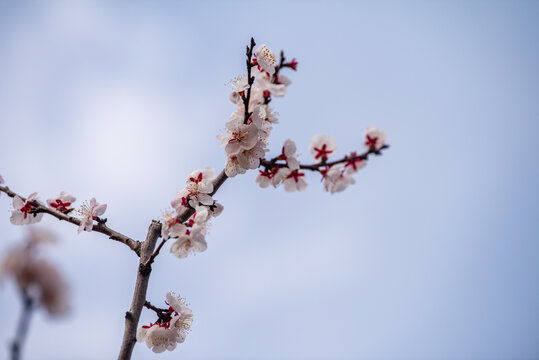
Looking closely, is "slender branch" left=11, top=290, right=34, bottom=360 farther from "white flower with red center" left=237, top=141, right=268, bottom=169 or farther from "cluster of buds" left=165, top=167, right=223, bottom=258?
"white flower with red center" left=237, top=141, right=268, bottom=169

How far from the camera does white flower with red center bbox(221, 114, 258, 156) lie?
267 centimetres

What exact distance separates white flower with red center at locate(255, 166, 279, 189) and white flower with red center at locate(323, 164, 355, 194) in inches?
13.4

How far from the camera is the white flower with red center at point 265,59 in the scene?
9.23 feet

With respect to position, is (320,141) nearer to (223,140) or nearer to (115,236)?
(223,140)

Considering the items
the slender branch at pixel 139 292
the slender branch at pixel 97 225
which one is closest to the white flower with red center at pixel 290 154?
the slender branch at pixel 139 292

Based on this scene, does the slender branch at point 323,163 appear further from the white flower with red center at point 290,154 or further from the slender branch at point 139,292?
the slender branch at point 139,292

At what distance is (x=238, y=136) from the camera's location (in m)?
2.70

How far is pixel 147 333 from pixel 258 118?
5.08 ft

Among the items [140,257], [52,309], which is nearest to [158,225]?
[140,257]

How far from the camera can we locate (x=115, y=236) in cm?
264

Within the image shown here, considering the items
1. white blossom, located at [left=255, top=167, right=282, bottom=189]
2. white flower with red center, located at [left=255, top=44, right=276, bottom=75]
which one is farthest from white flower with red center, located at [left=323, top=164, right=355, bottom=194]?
white flower with red center, located at [left=255, top=44, right=276, bottom=75]

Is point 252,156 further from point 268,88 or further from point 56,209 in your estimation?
point 56,209

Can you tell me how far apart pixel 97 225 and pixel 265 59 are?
5.18 feet

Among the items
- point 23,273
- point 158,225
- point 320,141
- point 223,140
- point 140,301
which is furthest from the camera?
point 320,141
